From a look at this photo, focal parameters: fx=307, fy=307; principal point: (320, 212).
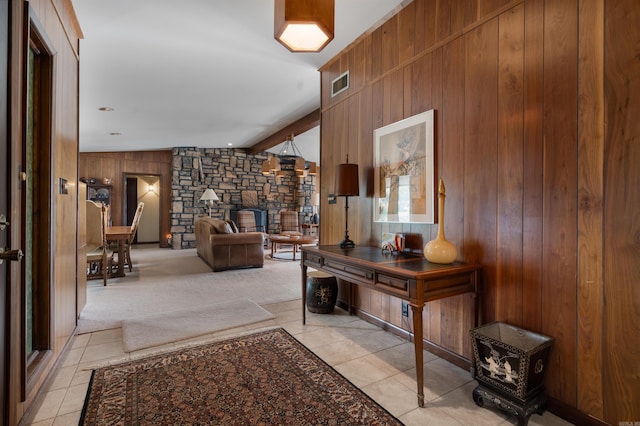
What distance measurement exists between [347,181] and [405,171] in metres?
0.55

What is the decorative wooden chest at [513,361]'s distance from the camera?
1534 millimetres

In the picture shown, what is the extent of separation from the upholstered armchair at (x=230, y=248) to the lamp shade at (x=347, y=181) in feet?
9.78

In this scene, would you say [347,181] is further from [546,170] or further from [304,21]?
[546,170]

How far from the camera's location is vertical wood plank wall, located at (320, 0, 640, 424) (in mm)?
1415

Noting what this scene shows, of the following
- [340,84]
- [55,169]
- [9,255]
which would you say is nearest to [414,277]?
[9,255]

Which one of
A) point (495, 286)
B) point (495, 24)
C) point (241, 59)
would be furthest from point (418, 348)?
point (241, 59)

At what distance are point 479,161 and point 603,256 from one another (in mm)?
845

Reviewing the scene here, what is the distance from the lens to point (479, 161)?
2.04 metres

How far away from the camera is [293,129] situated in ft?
21.6

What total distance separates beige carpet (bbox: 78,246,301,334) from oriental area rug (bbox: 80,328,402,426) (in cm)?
121

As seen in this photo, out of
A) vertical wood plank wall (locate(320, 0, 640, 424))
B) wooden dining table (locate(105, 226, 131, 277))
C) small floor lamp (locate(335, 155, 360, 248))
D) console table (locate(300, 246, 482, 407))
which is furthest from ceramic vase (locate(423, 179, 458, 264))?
wooden dining table (locate(105, 226, 131, 277))

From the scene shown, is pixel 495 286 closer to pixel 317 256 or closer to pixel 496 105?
pixel 496 105

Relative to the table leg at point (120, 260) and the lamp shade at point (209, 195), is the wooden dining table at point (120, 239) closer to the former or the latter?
the table leg at point (120, 260)

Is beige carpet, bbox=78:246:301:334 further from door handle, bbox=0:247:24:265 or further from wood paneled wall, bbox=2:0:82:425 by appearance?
door handle, bbox=0:247:24:265
